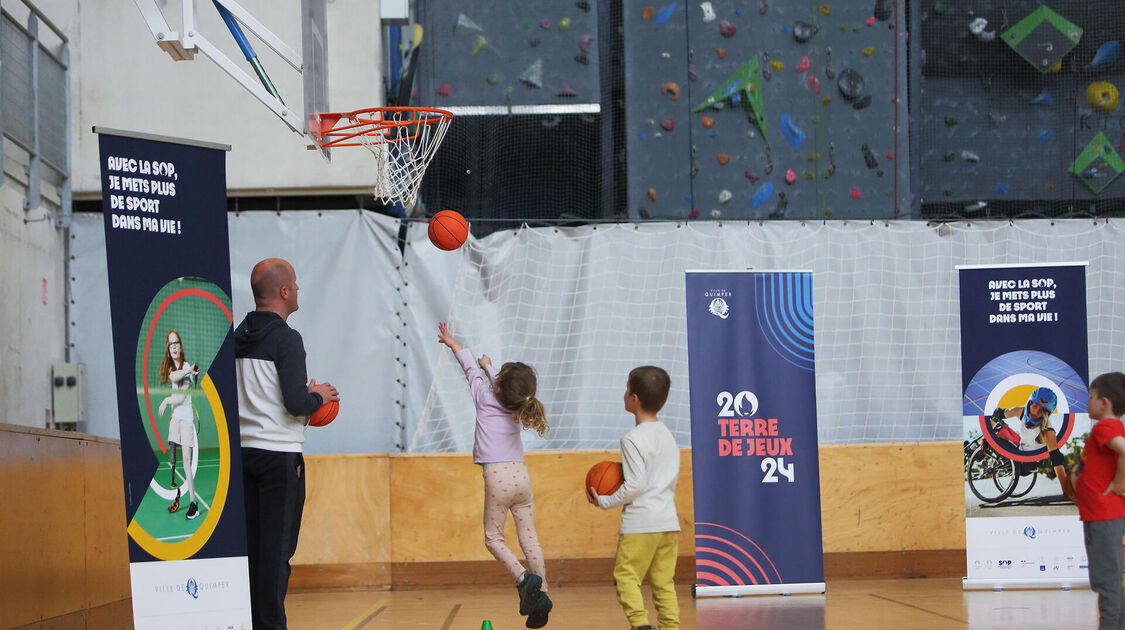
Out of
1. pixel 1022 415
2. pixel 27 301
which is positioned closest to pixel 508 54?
pixel 27 301

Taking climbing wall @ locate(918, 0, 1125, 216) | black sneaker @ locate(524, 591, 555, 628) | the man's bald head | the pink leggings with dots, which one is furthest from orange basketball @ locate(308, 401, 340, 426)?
climbing wall @ locate(918, 0, 1125, 216)

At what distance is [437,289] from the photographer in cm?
966

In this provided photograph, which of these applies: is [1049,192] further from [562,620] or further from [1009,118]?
[562,620]

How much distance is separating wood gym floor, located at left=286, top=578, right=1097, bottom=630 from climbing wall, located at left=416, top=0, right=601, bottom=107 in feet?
17.5

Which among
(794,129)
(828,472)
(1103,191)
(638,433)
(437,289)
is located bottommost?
(828,472)

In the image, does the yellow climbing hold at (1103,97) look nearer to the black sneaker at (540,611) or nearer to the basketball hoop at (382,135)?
the basketball hoop at (382,135)

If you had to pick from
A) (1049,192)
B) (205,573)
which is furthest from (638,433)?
(1049,192)

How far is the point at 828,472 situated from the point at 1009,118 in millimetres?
5416

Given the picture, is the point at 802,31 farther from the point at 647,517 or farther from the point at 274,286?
the point at 274,286

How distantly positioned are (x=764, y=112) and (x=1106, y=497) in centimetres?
702

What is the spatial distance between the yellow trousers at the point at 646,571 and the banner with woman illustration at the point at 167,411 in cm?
173

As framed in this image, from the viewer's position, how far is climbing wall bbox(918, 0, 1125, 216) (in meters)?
11.9

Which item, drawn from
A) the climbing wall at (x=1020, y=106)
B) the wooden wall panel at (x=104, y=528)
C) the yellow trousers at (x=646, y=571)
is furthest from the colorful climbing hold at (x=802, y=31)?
the wooden wall panel at (x=104, y=528)

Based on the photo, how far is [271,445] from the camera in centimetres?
454
